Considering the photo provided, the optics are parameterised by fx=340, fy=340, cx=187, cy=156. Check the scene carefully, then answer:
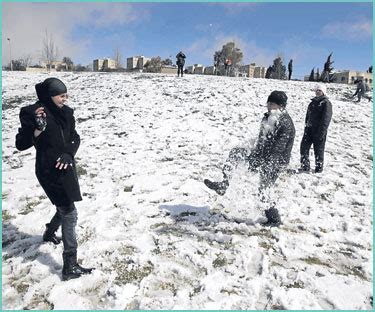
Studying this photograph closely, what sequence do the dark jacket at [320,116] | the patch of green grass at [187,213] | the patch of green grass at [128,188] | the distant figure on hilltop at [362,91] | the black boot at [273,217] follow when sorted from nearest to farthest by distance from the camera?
the black boot at [273,217] → the patch of green grass at [187,213] → the patch of green grass at [128,188] → the dark jacket at [320,116] → the distant figure on hilltop at [362,91]

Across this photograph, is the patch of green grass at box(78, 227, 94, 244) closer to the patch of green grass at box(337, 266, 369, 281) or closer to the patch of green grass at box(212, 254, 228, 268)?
the patch of green grass at box(212, 254, 228, 268)

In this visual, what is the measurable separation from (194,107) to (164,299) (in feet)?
36.8

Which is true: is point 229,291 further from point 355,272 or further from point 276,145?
point 276,145

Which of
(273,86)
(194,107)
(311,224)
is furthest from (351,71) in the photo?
(311,224)

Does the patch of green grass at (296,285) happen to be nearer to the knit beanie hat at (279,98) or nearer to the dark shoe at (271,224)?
the dark shoe at (271,224)

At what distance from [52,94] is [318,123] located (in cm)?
656

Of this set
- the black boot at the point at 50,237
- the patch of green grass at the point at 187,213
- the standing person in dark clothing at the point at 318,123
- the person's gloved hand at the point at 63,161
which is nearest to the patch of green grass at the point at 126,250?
the black boot at the point at 50,237

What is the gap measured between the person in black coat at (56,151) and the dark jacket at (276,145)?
2.90 m

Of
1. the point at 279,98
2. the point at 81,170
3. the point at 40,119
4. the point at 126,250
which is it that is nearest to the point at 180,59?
the point at 81,170

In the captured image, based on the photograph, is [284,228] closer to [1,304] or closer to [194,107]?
[1,304]

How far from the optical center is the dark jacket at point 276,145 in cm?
534

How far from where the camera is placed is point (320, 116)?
8.32 meters

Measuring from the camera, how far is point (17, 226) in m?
5.48

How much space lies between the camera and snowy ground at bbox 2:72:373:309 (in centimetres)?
392
